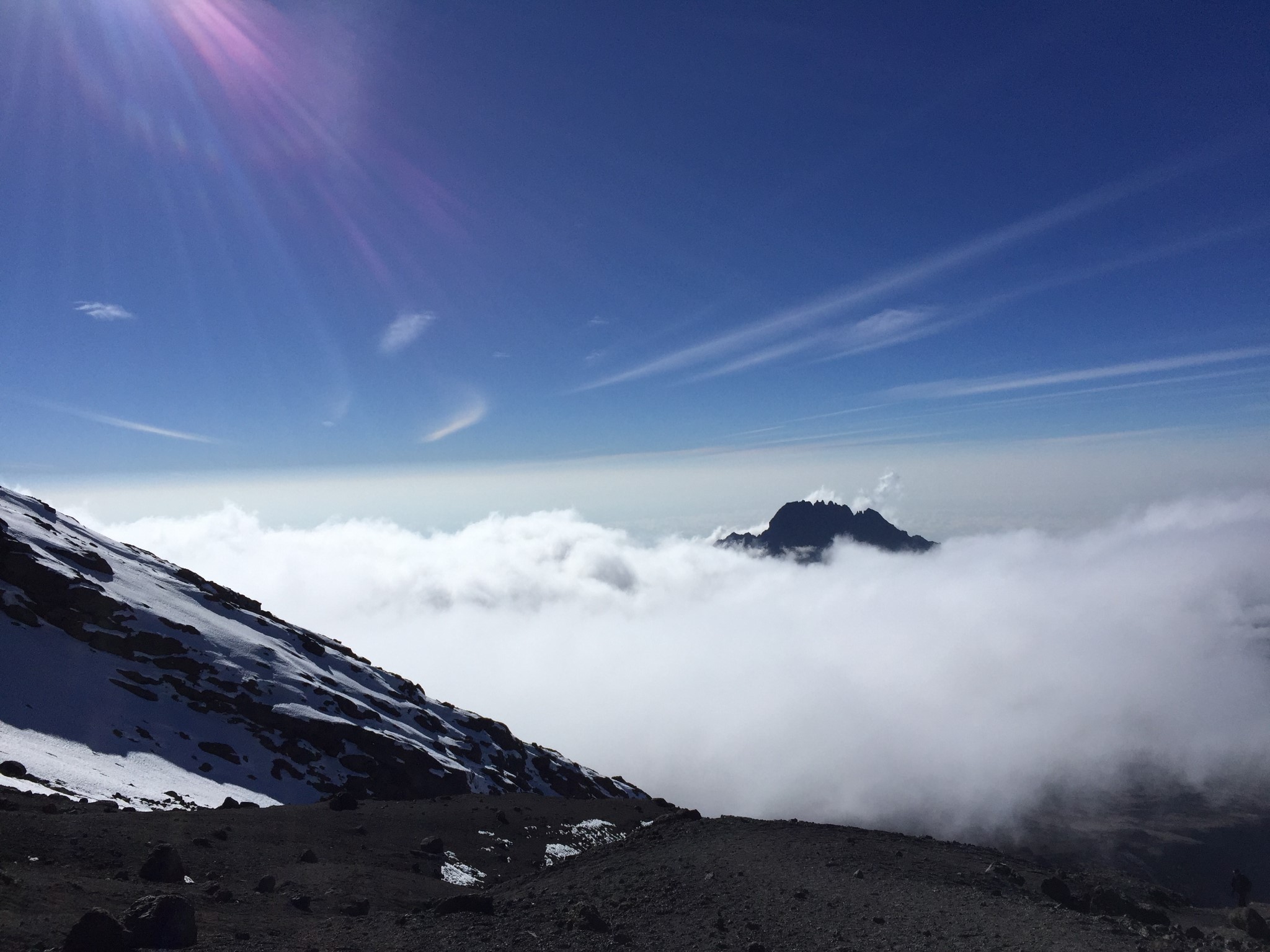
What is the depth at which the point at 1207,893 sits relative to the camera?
155 meters

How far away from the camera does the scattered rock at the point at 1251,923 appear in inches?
647

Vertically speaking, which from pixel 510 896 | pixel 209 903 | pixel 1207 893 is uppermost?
pixel 510 896

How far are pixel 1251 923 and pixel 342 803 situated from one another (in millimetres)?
38554

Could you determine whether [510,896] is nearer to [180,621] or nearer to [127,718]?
[127,718]

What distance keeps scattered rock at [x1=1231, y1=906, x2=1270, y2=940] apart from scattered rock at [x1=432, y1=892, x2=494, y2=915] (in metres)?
Result: 20.1

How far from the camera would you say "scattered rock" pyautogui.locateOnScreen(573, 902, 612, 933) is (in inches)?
553

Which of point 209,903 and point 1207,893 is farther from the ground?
point 209,903

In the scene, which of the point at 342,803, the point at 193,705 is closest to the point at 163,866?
the point at 342,803

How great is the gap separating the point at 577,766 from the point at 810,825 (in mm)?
73188

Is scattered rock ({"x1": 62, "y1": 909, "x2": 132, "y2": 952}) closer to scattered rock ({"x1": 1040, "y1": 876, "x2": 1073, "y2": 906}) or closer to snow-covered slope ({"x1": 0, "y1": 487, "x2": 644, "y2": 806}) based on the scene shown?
scattered rock ({"x1": 1040, "y1": 876, "x2": 1073, "y2": 906})

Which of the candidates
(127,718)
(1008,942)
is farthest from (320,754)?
(1008,942)

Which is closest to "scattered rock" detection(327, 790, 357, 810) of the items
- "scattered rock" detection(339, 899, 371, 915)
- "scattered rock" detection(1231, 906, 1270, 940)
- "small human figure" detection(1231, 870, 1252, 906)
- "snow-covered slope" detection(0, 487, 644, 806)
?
"snow-covered slope" detection(0, 487, 644, 806)

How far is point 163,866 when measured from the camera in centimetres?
1677

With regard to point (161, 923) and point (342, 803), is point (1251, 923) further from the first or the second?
point (342, 803)
